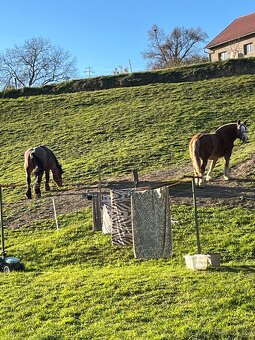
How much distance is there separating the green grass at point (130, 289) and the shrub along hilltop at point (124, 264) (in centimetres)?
2

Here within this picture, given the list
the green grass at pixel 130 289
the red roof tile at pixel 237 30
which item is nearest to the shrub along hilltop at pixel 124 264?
the green grass at pixel 130 289

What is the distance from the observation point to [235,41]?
191 feet

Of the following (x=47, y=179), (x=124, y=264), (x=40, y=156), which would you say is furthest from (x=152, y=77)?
(x=124, y=264)

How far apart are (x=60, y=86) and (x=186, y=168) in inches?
941

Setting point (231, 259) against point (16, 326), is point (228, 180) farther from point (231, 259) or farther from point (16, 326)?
point (16, 326)

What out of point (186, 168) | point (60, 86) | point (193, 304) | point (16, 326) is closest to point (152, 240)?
point (193, 304)

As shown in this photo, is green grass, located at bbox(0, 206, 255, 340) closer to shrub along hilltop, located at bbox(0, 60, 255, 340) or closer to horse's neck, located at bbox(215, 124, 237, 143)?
shrub along hilltop, located at bbox(0, 60, 255, 340)

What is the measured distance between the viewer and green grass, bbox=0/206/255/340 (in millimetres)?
7887

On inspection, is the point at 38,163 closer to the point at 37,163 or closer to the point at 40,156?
the point at 37,163

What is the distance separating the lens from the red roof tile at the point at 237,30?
189ft

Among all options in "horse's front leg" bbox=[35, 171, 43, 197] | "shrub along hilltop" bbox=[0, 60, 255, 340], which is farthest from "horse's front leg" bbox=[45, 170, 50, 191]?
"shrub along hilltop" bbox=[0, 60, 255, 340]

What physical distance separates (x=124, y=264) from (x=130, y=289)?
2.60m

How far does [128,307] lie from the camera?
8.70 m

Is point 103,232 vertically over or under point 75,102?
under
